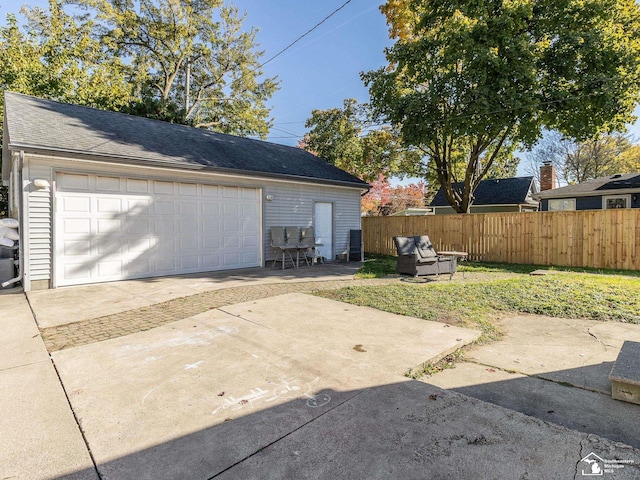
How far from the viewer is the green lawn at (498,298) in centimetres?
493

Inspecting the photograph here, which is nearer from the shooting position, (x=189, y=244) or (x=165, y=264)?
(x=165, y=264)

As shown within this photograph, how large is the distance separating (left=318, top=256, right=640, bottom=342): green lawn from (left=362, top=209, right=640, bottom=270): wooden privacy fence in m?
1.67

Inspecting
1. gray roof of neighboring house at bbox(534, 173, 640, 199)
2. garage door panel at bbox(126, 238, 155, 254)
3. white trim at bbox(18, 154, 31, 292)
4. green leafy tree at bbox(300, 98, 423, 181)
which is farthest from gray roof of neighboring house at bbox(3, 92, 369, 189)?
gray roof of neighboring house at bbox(534, 173, 640, 199)

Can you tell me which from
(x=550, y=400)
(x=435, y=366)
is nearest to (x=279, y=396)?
(x=435, y=366)

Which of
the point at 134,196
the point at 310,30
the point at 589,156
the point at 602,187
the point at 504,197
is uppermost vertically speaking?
the point at 310,30

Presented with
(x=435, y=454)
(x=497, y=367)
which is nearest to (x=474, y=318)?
(x=497, y=367)

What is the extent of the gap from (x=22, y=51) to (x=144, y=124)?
35.1 feet

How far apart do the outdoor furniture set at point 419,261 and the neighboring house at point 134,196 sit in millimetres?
3711

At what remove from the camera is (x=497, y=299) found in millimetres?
5914

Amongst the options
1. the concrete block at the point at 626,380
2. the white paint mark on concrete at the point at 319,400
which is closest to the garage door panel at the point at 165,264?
the white paint mark on concrete at the point at 319,400

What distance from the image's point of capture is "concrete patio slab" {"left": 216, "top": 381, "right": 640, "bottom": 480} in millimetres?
1825

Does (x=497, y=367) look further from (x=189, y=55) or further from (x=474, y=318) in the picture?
(x=189, y=55)

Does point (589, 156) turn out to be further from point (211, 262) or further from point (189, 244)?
point (189, 244)

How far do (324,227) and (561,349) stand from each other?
8.72 m
